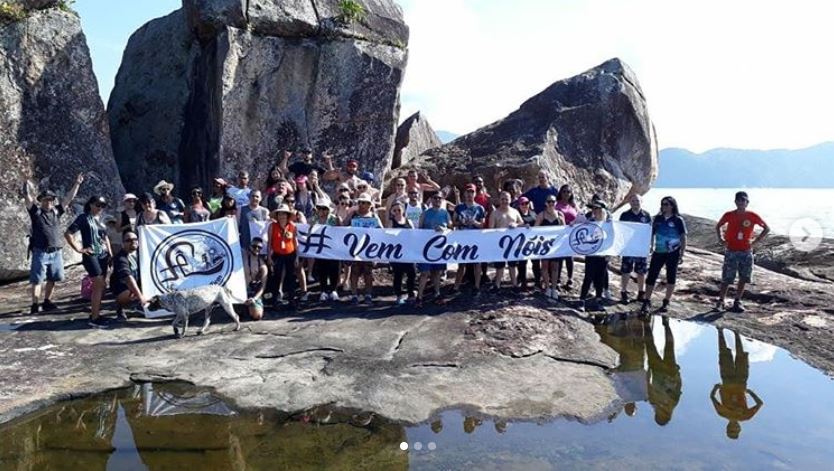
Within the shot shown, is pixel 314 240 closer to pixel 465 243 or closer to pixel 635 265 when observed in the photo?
pixel 465 243

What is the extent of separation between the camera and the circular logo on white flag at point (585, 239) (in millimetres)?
10039

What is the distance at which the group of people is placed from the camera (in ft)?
28.7

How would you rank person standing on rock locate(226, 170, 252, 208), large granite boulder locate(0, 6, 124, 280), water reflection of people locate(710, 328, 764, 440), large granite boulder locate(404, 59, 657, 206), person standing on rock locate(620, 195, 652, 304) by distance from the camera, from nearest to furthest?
water reflection of people locate(710, 328, 764, 440), person standing on rock locate(620, 195, 652, 304), person standing on rock locate(226, 170, 252, 208), large granite boulder locate(0, 6, 124, 280), large granite boulder locate(404, 59, 657, 206)

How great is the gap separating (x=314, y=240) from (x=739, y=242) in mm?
7305

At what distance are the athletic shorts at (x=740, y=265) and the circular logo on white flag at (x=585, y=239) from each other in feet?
7.04

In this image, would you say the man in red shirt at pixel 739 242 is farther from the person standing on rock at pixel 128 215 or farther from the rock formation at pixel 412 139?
the rock formation at pixel 412 139

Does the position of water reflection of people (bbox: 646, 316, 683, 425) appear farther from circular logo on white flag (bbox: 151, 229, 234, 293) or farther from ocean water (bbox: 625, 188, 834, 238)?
circular logo on white flag (bbox: 151, 229, 234, 293)

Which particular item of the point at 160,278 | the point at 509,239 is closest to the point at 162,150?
the point at 160,278

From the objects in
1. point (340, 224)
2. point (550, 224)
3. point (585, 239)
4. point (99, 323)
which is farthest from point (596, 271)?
point (99, 323)

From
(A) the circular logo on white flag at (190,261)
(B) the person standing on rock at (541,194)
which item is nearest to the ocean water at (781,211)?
(B) the person standing on rock at (541,194)

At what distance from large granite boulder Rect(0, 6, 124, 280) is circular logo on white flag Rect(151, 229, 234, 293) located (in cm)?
474

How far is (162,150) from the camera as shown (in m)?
15.9

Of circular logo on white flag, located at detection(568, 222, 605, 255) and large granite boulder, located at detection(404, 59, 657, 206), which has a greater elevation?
large granite boulder, located at detection(404, 59, 657, 206)

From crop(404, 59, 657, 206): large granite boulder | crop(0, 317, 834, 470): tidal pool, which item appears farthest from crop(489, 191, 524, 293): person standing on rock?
crop(404, 59, 657, 206): large granite boulder
